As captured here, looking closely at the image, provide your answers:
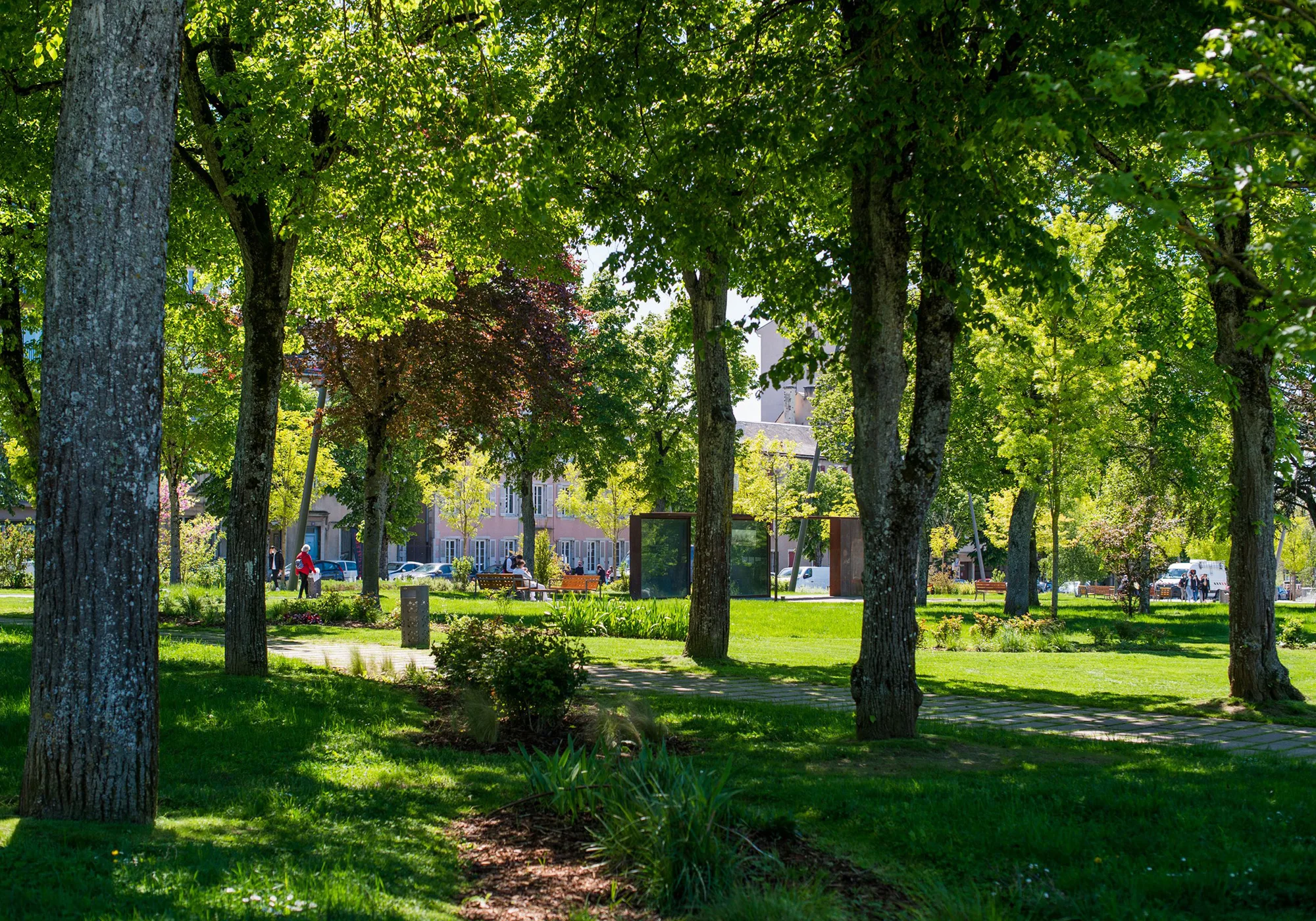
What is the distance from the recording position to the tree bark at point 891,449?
8.07 m

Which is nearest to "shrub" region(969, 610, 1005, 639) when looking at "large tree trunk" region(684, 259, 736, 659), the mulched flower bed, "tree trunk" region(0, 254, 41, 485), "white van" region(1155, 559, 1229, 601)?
"large tree trunk" region(684, 259, 736, 659)

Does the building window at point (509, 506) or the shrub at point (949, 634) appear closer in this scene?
the shrub at point (949, 634)

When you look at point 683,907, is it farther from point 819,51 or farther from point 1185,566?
point 1185,566

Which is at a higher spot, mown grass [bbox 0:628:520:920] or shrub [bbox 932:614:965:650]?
mown grass [bbox 0:628:520:920]

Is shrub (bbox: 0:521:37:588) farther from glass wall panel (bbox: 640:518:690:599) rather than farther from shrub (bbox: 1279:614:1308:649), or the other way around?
shrub (bbox: 1279:614:1308:649)

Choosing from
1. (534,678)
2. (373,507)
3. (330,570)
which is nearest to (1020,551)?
(373,507)

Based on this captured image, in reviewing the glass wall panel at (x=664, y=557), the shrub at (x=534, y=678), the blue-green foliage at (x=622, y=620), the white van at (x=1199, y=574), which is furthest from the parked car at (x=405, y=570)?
the shrub at (x=534, y=678)

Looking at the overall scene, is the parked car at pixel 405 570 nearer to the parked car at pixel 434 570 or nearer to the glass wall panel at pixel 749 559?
the parked car at pixel 434 570

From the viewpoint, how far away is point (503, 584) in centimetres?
3069

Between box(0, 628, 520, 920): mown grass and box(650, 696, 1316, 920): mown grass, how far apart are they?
73.2 inches

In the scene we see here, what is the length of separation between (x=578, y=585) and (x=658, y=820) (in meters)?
29.6

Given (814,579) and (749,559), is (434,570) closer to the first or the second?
(814,579)

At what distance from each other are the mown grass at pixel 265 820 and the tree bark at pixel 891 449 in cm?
295

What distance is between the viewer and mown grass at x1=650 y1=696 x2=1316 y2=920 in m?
4.43
